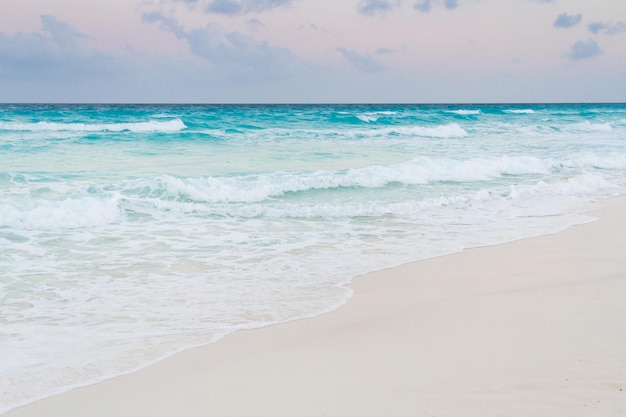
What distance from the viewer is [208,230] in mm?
8789

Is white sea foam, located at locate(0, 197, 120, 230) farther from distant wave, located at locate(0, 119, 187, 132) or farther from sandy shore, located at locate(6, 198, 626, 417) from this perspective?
distant wave, located at locate(0, 119, 187, 132)

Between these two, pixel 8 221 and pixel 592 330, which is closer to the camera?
pixel 592 330

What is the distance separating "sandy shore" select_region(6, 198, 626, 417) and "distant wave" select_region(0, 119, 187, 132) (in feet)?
80.7

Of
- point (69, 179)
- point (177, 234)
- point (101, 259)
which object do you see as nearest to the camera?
point (101, 259)

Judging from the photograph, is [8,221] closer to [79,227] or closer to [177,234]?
[79,227]

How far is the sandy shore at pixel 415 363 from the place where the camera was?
3.34m

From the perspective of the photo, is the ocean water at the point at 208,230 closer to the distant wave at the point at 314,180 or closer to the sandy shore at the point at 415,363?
the distant wave at the point at 314,180

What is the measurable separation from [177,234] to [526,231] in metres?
5.07

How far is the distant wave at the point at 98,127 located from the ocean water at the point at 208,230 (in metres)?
8.49

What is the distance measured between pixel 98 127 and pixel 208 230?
23.8m

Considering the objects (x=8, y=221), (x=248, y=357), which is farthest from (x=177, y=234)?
(x=248, y=357)

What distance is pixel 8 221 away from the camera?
29.6 feet

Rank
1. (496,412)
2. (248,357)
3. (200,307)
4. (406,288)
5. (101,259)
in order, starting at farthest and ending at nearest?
(101,259) → (406,288) → (200,307) → (248,357) → (496,412)

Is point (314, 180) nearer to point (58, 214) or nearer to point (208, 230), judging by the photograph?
point (208, 230)
